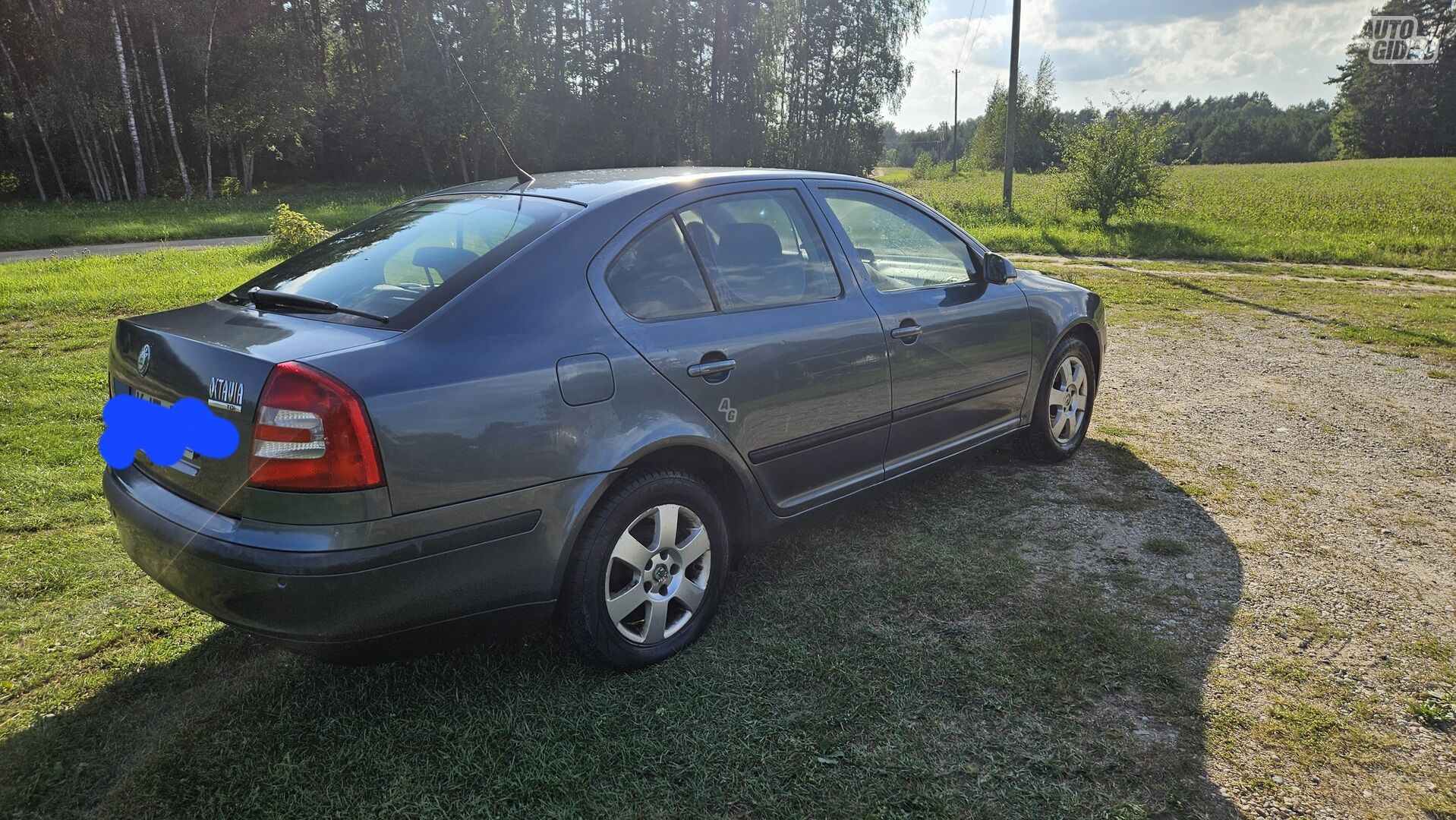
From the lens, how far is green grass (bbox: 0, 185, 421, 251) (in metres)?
16.2

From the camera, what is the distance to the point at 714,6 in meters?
40.5

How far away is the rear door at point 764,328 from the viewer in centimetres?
276

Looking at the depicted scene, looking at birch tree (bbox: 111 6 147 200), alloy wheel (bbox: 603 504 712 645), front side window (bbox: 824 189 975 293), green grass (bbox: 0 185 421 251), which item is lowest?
alloy wheel (bbox: 603 504 712 645)

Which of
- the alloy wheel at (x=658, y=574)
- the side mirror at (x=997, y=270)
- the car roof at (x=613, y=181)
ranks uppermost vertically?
the car roof at (x=613, y=181)

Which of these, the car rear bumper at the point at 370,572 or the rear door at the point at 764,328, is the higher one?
the rear door at the point at 764,328

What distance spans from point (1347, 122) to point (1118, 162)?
75.8m

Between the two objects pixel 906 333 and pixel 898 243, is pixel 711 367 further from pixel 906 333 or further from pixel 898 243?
pixel 898 243

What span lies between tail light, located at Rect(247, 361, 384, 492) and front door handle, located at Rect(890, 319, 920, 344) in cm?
210

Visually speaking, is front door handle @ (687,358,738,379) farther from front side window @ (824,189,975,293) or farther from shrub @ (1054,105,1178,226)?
shrub @ (1054,105,1178,226)

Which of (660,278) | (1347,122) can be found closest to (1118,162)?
(660,278)

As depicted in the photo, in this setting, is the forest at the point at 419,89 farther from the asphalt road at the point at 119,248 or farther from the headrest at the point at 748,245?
the headrest at the point at 748,245

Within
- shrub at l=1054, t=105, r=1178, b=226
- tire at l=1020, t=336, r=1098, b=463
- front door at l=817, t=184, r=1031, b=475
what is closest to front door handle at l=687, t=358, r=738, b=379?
front door at l=817, t=184, r=1031, b=475

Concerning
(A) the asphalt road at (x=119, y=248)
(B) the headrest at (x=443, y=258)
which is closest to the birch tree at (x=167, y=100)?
(A) the asphalt road at (x=119, y=248)

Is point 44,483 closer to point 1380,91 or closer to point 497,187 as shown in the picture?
point 497,187
